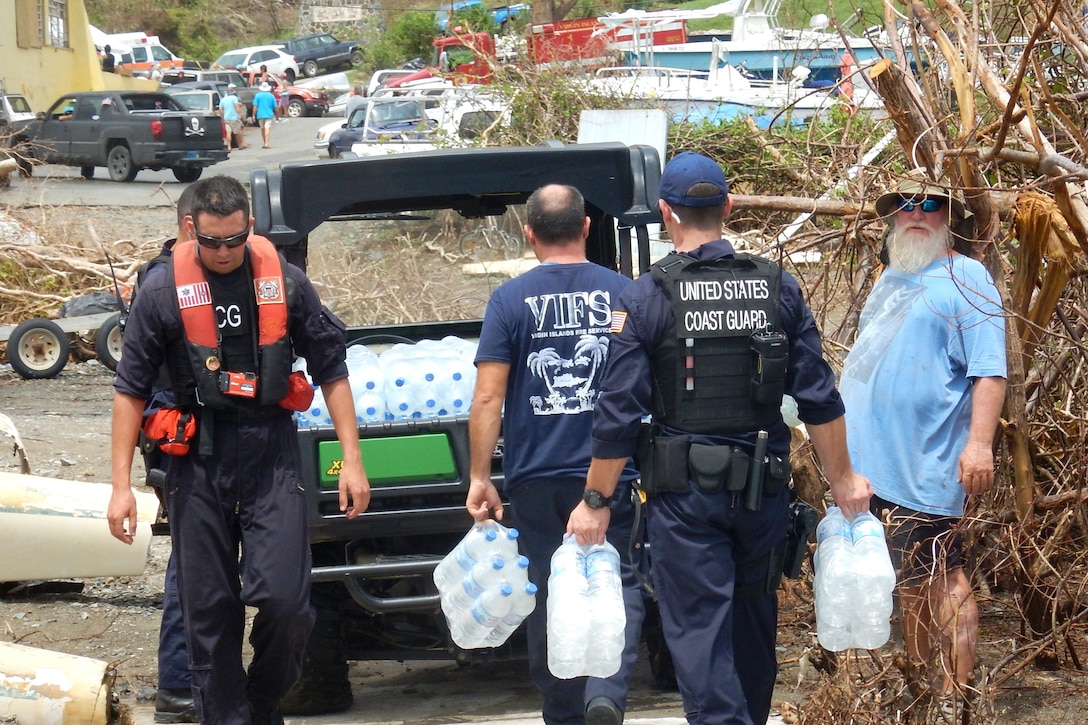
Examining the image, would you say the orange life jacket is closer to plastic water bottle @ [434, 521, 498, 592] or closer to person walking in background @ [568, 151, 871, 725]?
plastic water bottle @ [434, 521, 498, 592]

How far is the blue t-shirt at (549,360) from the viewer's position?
12.9 ft

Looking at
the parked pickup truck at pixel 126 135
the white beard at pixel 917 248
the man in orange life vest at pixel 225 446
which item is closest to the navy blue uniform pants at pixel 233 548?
the man in orange life vest at pixel 225 446

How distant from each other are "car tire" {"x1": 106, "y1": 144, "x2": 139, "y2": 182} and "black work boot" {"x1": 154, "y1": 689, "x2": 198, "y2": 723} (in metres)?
21.4

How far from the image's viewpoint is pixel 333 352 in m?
4.15

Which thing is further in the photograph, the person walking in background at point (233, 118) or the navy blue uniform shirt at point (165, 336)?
the person walking in background at point (233, 118)

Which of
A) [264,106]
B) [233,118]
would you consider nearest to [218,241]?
[233,118]

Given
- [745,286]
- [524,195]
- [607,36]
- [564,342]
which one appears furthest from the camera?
[607,36]

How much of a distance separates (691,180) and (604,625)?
4.13ft

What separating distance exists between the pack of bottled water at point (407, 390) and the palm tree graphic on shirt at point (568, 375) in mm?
623

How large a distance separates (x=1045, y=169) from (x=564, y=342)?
5.36ft

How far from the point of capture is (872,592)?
3.51 metres

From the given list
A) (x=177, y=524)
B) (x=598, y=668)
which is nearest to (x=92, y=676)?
(x=177, y=524)

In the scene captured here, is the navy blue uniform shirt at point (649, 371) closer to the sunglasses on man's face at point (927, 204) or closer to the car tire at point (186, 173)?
the sunglasses on man's face at point (927, 204)

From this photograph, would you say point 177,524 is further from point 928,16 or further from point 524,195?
point 928,16
